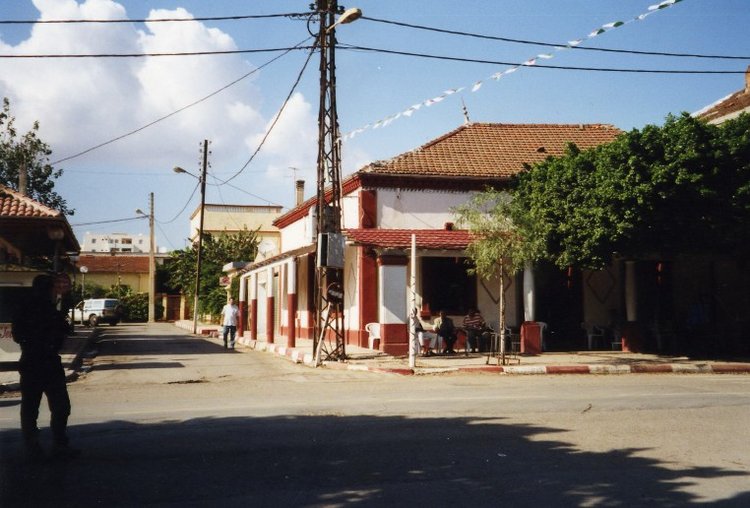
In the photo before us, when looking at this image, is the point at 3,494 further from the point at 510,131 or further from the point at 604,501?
the point at 510,131

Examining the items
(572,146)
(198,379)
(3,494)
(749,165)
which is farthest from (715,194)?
Result: (3,494)

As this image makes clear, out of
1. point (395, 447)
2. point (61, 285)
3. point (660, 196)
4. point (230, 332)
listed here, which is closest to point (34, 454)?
point (395, 447)

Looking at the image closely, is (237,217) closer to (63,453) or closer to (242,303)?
(242,303)

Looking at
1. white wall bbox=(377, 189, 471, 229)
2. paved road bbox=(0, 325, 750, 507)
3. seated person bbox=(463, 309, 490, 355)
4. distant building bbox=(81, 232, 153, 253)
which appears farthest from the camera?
distant building bbox=(81, 232, 153, 253)

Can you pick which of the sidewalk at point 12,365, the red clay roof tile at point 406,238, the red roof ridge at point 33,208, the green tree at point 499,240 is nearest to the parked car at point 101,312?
the red roof ridge at point 33,208

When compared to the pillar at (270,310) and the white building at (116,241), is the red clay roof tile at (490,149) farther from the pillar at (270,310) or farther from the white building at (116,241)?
the white building at (116,241)

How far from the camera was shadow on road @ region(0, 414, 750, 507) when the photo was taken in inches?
197

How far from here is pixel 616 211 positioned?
1539 centimetres

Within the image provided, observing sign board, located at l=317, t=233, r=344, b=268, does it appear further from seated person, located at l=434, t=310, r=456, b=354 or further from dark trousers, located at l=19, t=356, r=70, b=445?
dark trousers, located at l=19, t=356, r=70, b=445

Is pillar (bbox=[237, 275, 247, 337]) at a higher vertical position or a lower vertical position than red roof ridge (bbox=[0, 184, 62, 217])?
lower

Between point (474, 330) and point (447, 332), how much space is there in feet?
2.58

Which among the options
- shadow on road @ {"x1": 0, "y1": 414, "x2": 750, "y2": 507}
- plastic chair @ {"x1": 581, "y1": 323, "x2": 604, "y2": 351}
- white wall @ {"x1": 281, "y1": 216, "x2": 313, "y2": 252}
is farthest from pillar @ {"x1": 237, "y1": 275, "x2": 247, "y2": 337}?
shadow on road @ {"x1": 0, "y1": 414, "x2": 750, "y2": 507}

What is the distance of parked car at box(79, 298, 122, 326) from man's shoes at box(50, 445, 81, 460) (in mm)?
40898

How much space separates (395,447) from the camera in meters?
6.62
